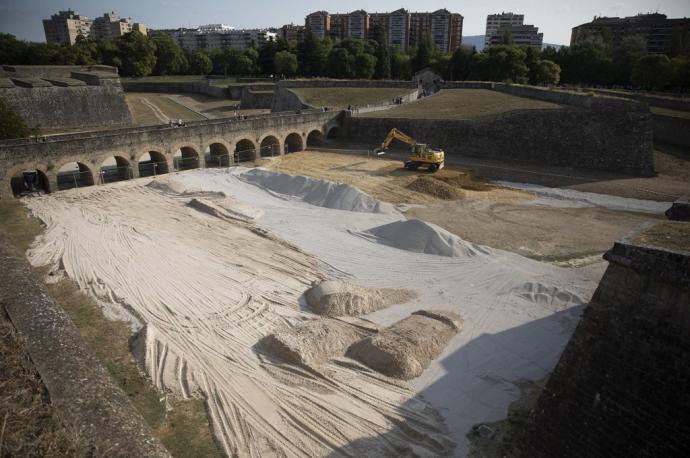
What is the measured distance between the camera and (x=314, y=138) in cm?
3581

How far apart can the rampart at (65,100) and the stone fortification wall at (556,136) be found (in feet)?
82.3

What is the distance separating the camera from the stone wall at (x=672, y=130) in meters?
30.4

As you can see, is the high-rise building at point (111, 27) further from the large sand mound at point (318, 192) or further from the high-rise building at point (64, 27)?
the large sand mound at point (318, 192)

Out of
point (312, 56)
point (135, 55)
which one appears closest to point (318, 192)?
A: point (312, 56)

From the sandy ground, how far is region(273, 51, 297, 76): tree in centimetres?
3627

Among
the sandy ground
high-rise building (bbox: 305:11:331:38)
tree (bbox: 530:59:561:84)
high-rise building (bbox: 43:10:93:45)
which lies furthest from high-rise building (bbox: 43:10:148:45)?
the sandy ground

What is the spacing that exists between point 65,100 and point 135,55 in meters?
30.4

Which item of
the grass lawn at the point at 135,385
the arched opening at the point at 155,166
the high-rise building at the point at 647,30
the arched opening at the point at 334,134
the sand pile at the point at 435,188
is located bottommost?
the grass lawn at the point at 135,385

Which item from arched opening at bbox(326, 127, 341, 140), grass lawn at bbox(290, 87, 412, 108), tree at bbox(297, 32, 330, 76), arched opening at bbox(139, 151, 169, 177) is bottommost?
arched opening at bbox(139, 151, 169, 177)

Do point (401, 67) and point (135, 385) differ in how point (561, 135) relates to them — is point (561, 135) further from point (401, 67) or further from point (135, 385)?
point (401, 67)

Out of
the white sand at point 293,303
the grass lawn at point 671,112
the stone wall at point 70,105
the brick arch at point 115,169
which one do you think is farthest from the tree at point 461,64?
the brick arch at point 115,169

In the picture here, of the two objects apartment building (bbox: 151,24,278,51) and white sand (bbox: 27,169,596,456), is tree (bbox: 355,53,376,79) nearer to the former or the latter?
white sand (bbox: 27,169,596,456)

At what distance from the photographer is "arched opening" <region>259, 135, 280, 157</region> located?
32125 millimetres

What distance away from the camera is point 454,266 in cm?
1552
